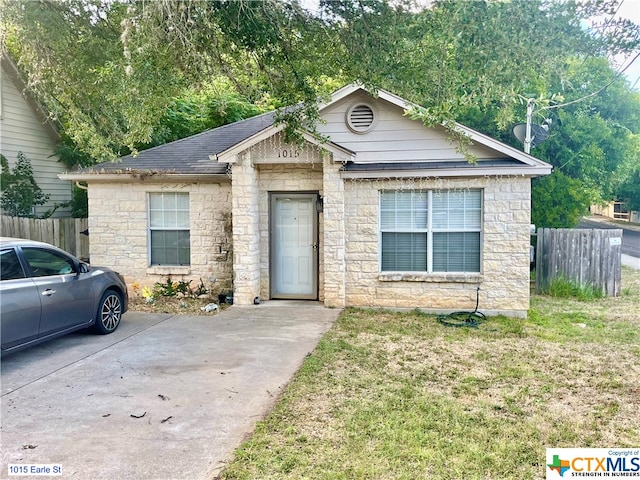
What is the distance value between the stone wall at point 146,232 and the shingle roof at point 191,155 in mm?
367

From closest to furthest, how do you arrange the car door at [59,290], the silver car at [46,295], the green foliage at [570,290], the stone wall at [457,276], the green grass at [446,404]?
the green grass at [446,404] < the silver car at [46,295] < the car door at [59,290] < the stone wall at [457,276] < the green foliage at [570,290]

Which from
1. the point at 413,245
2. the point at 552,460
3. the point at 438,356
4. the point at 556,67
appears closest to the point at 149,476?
the point at 552,460

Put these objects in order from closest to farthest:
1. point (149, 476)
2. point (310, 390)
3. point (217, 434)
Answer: point (149, 476)
point (217, 434)
point (310, 390)

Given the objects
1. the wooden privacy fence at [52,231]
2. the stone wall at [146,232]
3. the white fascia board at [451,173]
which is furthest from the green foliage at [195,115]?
the white fascia board at [451,173]

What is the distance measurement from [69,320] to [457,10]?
617cm

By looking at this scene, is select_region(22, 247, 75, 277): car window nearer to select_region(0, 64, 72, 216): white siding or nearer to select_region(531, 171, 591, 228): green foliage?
select_region(0, 64, 72, 216): white siding

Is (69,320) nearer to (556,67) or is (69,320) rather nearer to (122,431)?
(122,431)

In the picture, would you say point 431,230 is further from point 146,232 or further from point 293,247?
point 146,232

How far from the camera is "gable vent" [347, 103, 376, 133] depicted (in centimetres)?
956

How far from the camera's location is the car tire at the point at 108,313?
738 centimetres

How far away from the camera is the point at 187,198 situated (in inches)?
416

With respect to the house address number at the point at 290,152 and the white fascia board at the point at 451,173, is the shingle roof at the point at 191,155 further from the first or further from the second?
the white fascia board at the point at 451,173

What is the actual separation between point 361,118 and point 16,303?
6689 millimetres

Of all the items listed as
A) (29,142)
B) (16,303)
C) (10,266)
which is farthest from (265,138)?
(29,142)
